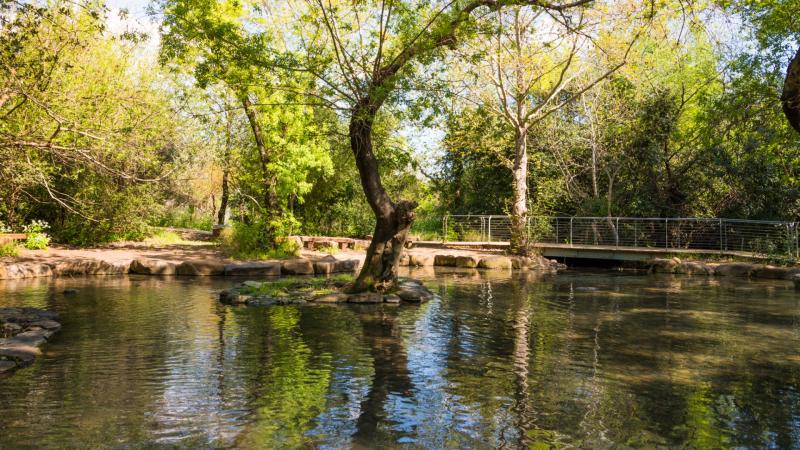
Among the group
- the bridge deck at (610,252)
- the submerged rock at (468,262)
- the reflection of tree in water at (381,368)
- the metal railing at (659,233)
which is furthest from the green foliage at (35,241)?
the bridge deck at (610,252)

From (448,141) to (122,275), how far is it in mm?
14309

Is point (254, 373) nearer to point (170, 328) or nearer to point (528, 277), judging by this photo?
point (170, 328)

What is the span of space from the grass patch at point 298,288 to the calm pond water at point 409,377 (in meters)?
1.11

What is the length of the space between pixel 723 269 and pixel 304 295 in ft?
41.5

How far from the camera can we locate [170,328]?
31.7 feet

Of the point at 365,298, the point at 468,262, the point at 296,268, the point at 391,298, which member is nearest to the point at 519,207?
the point at 468,262

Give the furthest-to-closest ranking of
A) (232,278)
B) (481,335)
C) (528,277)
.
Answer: (528,277) → (232,278) → (481,335)

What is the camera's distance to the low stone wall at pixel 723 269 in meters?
17.4

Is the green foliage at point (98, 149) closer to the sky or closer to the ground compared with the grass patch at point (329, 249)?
closer to the sky

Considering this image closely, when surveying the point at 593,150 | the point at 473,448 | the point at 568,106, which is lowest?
the point at 473,448

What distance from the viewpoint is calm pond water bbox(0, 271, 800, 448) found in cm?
513

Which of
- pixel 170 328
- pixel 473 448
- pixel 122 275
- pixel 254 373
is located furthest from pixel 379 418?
pixel 122 275

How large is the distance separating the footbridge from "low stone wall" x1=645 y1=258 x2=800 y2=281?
1071mm

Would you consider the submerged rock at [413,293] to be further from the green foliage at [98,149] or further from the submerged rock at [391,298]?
the green foliage at [98,149]
